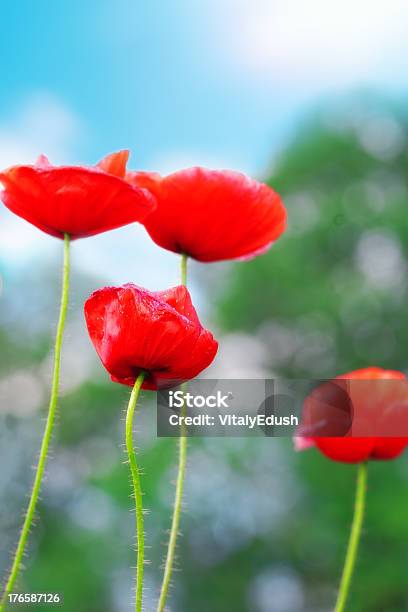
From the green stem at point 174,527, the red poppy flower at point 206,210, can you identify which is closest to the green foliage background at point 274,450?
the red poppy flower at point 206,210

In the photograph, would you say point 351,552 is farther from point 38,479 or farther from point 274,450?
point 274,450

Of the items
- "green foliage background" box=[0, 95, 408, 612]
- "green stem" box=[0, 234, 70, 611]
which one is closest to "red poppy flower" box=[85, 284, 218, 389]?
"green stem" box=[0, 234, 70, 611]

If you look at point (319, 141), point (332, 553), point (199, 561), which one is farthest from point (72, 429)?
point (319, 141)

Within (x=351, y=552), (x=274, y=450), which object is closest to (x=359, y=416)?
(x=351, y=552)

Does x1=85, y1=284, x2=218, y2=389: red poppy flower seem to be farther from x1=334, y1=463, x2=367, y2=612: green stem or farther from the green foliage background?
the green foliage background

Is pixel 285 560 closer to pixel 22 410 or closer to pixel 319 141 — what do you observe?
pixel 22 410

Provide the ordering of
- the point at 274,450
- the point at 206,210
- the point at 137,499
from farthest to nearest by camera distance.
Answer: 1. the point at 274,450
2. the point at 206,210
3. the point at 137,499

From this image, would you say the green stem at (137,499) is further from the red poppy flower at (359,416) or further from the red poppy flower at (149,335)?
the red poppy flower at (359,416)

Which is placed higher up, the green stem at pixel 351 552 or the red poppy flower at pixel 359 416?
the red poppy flower at pixel 359 416
